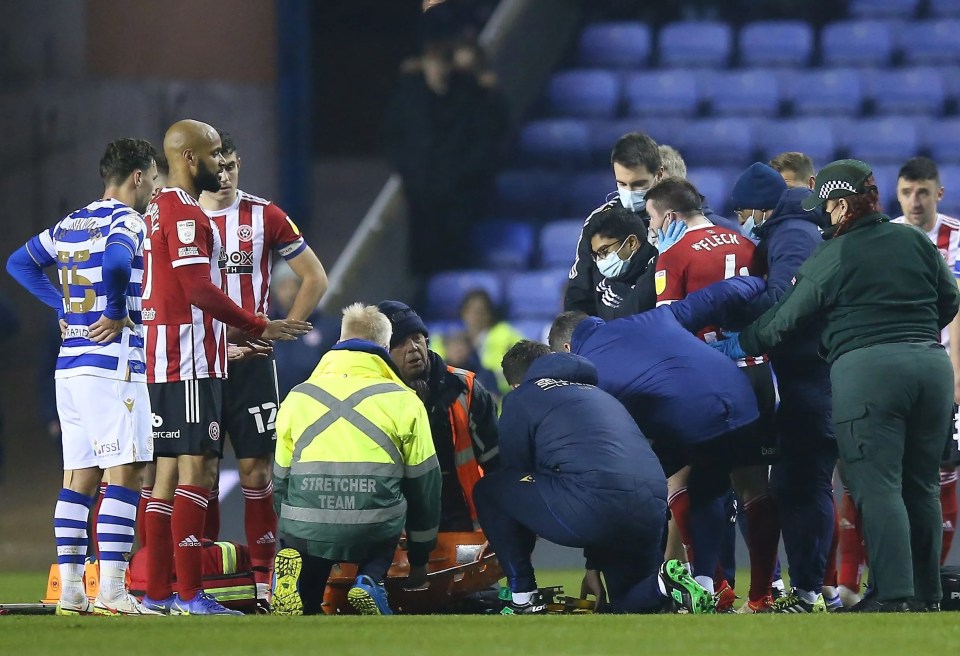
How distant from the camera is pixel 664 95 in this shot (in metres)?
14.0

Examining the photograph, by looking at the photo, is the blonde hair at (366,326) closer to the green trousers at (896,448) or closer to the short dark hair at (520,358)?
the short dark hair at (520,358)

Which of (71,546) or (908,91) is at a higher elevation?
(908,91)

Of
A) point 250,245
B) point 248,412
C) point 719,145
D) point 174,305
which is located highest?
point 719,145

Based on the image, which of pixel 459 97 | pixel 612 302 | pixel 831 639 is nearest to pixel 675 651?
pixel 831 639

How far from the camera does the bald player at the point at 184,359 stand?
20.2ft

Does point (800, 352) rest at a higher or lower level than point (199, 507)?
higher

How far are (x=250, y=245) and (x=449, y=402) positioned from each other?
1070 millimetres

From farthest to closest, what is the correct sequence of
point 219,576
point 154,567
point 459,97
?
point 459,97 < point 219,576 < point 154,567

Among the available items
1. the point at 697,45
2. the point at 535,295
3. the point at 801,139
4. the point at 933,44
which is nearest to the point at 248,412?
the point at 535,295

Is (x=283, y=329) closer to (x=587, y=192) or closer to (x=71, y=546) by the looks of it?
(x=71, y=546)

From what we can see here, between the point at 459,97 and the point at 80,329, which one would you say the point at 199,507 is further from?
the point at 459,97

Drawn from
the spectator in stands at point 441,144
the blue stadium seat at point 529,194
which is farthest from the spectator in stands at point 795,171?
the blue stadium seat at point 529,194

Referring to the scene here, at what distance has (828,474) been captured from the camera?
22.0 feet

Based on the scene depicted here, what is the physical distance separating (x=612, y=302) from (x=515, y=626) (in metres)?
2.18
